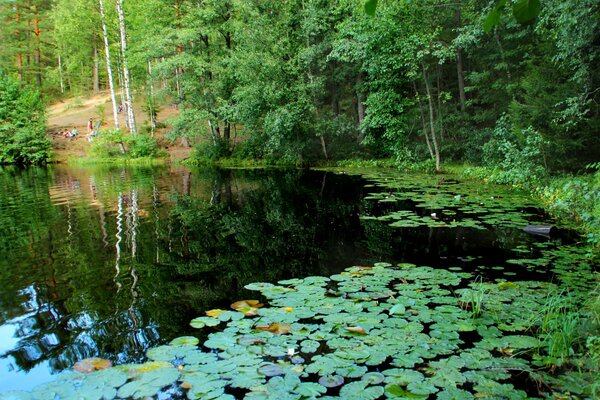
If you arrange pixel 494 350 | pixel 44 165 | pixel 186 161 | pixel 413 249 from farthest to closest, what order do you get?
pixel 44 165
pixel 186 161
pixel 413 249
pixel 494 350

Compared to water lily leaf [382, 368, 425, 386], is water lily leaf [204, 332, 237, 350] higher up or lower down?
higher up

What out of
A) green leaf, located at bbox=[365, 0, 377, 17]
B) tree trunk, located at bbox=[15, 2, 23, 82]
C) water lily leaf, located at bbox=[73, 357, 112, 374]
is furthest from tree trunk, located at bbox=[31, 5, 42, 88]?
green leaf, located at bbox=[365, 0, 377, 17]

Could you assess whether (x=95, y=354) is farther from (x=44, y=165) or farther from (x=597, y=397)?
(x=44, y=165)

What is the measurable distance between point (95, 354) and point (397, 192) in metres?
9.99

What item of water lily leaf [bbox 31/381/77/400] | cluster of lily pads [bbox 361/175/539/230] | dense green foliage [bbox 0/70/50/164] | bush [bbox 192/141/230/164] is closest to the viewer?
water lily leaf [bbox 31/381/77/400]

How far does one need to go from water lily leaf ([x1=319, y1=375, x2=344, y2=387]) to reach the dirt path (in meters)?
Result: 25.2

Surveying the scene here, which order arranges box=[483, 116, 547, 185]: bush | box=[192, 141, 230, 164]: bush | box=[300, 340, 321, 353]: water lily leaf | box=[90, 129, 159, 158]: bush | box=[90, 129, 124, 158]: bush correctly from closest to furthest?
box=[300, 340, 321, 353]: water lily leaf < box=[483, 116, 547, 185]: bush < box=[192, 141, 230, 164]: bush < box=[90, 129, 159, 158]: bush < box=[90, 129, 124, 158]: bush

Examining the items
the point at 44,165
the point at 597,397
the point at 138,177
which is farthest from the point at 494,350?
the point at 44,165

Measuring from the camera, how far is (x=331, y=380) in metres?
3.10

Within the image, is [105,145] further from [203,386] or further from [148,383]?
[203,386]

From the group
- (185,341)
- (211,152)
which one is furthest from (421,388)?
(211,152)

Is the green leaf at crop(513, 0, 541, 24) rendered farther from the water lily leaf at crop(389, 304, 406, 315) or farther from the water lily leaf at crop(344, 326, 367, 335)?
the water lily leaf at crop(389, 304, 406, 315)

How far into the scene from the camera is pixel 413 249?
703 centimetres

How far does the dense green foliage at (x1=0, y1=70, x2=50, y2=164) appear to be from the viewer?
28172 mm
